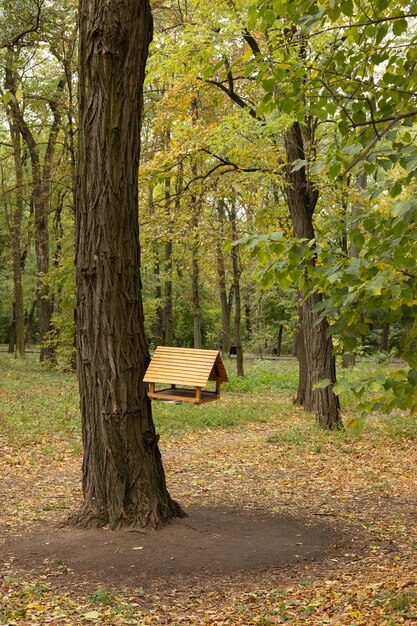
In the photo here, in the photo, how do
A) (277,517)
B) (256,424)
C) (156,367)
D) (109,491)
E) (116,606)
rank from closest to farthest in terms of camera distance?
(116,606) < (109,491) < (277,517) < (156,367) < (256,424)

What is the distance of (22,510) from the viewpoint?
25.2 feet

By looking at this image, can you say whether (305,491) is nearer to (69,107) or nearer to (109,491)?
(109,491)

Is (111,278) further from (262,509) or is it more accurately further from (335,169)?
(262,509)

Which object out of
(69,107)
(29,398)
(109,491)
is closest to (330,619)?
(109,491)

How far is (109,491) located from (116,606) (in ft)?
5.11

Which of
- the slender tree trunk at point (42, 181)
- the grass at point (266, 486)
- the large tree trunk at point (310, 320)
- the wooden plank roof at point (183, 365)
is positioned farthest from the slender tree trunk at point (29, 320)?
the wooden plank roof at point (183, 365)

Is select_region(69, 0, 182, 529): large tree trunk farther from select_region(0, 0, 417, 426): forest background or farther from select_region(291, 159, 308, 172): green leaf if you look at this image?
select_region(291, 159, 308, 172): green leaf

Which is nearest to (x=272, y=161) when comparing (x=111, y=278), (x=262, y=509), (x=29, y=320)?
(x=262, y=509)

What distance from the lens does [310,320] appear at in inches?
549

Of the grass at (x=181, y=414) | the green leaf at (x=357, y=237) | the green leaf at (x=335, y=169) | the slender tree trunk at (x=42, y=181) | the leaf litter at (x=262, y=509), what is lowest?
the leaf litter at (x=262, y=509)

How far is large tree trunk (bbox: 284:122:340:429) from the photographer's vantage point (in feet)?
43.4

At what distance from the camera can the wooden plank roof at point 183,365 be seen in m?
8.28

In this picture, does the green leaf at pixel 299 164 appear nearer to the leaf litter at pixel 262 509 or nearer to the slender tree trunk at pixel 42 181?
the leaf litter at pixel 262 509

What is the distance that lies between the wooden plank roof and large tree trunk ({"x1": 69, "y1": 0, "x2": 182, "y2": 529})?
4.88 ft
